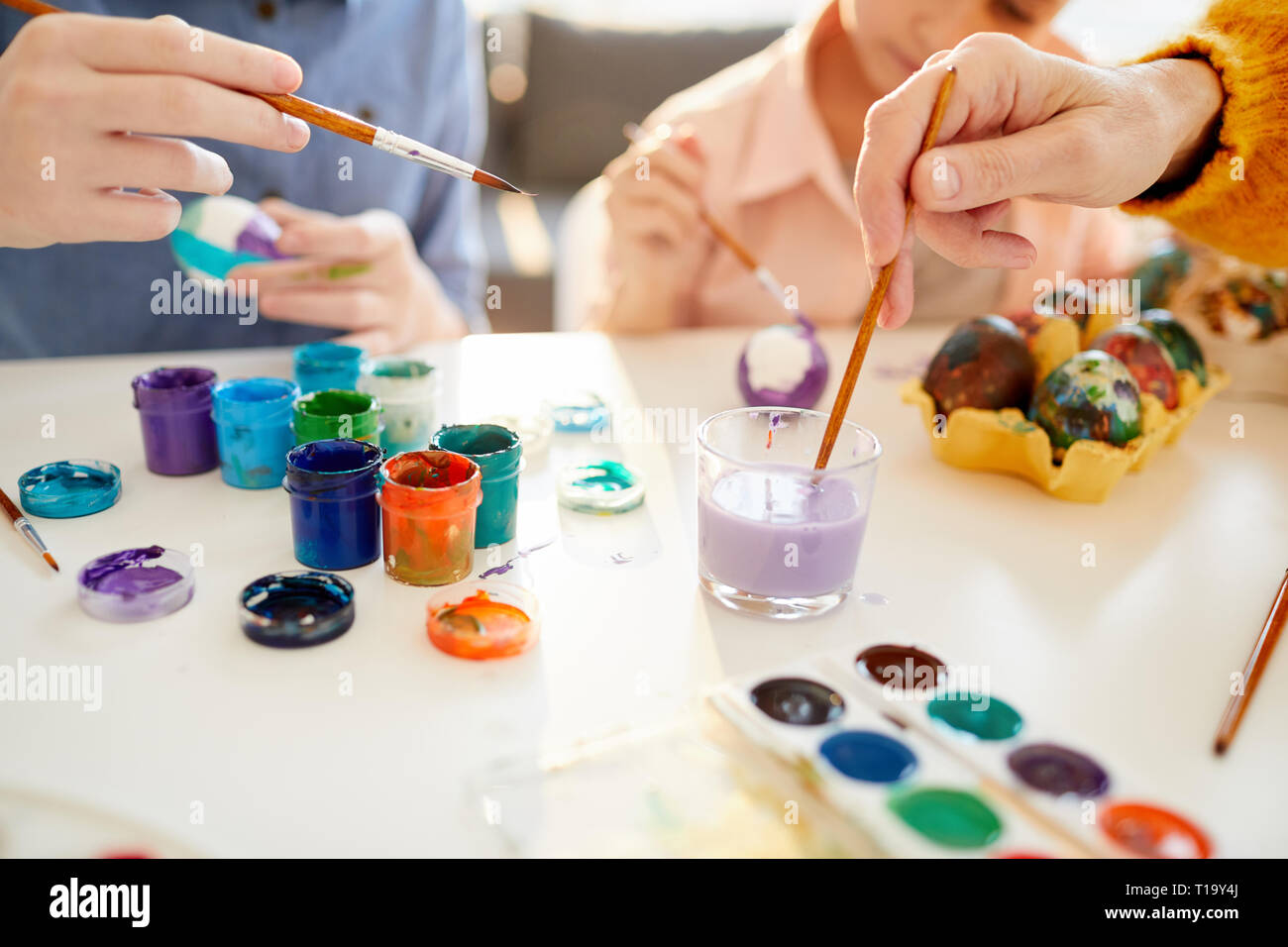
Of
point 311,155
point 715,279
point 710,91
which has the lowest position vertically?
point 715,279

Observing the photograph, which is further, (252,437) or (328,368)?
(328,368)

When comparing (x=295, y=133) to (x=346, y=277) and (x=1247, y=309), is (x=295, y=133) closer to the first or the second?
(x=346, y=277)

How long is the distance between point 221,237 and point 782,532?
2.56ft

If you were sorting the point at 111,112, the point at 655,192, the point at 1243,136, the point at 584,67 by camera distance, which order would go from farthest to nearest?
the point at 584,67 → the point at 655,192 → the point at 1243,136 → the point at 111,112

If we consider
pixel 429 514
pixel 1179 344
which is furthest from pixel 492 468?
pixel 1179 344

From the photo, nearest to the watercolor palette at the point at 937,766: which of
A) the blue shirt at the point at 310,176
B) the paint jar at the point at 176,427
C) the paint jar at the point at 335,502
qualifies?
→ the paint jar at the point at 335,502

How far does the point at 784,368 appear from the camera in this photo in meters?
1.12

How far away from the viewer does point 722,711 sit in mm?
616

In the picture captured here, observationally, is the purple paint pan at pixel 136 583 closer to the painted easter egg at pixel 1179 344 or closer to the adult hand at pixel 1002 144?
the adult hand at pixel 1002 144

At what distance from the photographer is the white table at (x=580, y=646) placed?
552mm

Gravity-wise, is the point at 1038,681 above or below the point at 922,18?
below

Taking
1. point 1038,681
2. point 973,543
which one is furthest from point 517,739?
point 973,543
